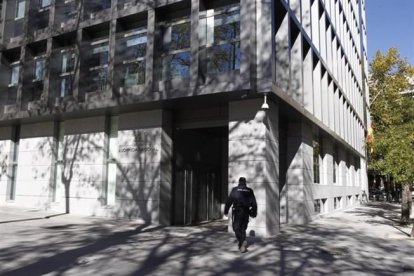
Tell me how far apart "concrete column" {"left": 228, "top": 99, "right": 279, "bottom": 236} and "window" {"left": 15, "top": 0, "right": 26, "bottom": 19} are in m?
13.1

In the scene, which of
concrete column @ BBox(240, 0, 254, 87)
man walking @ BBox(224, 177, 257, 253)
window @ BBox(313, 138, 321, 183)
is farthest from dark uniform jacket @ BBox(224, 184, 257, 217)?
window @ BBox(313, 138, 321, 183)

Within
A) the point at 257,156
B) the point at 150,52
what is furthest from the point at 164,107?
the point at 257,156

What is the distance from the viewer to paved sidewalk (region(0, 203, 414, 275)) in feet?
26.8

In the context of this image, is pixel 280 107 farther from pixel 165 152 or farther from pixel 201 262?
pixel 201 262

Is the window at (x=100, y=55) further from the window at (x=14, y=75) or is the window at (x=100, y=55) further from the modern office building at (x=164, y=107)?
the window at (x=14, y=75)

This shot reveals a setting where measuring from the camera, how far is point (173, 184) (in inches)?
624

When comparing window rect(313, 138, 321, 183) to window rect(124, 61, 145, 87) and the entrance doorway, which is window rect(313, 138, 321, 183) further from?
window rect(124, 61, 145, 87)

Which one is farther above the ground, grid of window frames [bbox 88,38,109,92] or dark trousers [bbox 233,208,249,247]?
grid of window frames [bbox 88,38,109,92]

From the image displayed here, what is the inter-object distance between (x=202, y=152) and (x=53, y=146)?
6.94 m

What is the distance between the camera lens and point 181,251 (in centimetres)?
996

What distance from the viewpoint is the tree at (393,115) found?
1470 cm

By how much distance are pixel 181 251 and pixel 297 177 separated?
26.3ft

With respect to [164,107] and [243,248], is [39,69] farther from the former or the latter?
[243,248]

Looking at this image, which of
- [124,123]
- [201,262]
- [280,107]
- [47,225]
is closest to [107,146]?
[124,123]
